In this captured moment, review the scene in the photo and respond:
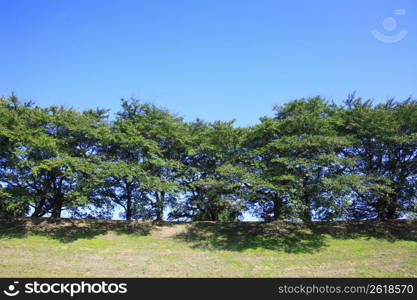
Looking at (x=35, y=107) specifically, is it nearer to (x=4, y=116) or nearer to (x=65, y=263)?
(x=4, y=116)

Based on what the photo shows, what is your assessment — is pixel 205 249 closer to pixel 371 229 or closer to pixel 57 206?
pixel 371 229

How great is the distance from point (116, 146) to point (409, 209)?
24794mm

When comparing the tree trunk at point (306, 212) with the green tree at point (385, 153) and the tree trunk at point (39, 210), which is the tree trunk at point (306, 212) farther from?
the tree trunk at point (39, 210)

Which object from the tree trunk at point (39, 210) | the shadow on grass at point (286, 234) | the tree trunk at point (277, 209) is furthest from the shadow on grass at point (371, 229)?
the tree trunk at point (39, 210)

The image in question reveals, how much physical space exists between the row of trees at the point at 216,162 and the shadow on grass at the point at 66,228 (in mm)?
1270

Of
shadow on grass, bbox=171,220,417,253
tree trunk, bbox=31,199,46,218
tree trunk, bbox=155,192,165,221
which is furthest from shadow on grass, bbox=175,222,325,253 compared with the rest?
tree trunk, bbox=31,199,46,218

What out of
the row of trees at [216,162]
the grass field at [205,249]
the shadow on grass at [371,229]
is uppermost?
the row of trees at [216,162]

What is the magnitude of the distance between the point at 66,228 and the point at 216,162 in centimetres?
1369

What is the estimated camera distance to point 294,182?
60.8 feet

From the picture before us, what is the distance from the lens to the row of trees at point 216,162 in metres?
18.9

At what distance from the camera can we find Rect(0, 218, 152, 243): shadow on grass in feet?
61.8

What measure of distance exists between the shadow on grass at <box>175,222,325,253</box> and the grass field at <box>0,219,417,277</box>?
7 cm

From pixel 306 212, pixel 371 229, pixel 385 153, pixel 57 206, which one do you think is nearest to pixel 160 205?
pixel 57 206

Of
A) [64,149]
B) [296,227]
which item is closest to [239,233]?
[296,227]
